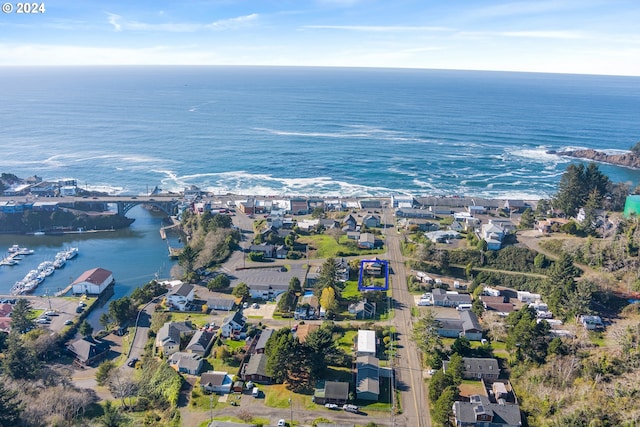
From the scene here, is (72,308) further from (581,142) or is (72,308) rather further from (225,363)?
(581,142)

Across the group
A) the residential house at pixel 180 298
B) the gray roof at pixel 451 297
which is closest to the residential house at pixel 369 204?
the gray roof at pixel 451 297

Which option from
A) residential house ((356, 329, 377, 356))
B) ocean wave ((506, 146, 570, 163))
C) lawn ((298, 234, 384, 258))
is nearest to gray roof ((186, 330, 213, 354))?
residential house ((356, 329, 377, 356))

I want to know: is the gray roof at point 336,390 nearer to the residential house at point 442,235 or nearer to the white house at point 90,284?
the residential house at point 442,235

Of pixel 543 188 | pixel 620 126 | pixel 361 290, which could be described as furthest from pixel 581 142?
pixel 361 290

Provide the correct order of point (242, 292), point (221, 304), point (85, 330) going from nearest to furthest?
point (85, 330)
point (221, 304)
point (242, 292)

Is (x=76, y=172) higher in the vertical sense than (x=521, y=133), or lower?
lower

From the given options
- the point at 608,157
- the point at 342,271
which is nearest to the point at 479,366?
the point at 342,271

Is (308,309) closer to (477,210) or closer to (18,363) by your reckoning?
(18,363)
